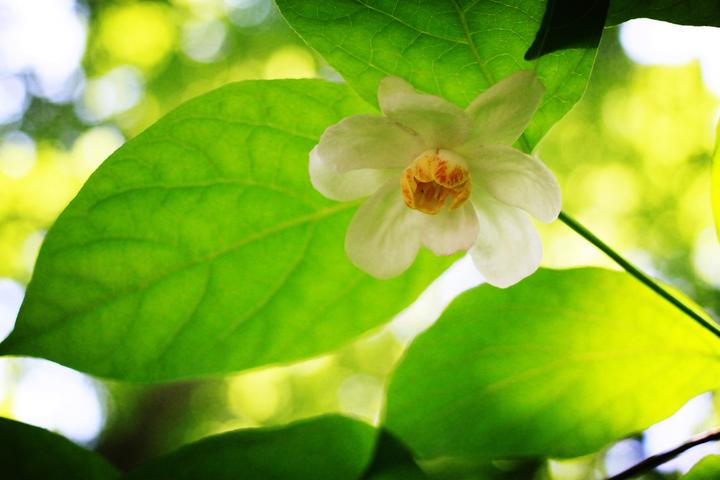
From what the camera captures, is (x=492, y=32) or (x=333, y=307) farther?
(x=333, y=307)

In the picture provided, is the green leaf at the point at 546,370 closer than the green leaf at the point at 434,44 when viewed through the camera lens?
No

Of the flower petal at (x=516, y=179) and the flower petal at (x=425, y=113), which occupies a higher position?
the flower petal at (x=425, y=113)

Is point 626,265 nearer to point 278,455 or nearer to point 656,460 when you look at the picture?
point 656,460

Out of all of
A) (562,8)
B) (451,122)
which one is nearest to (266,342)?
(451,122)

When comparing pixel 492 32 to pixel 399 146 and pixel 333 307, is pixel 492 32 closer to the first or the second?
pixel 399 146

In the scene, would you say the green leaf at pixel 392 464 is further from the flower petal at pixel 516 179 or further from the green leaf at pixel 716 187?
the green leaf at pixel 716 187

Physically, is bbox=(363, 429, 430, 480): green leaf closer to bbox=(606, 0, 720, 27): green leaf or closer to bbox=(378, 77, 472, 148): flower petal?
bbox=(378, 77, 472, 148): flower petal

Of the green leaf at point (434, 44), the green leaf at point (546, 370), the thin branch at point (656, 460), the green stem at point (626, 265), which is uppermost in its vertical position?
the green leaf at point (434, 44)

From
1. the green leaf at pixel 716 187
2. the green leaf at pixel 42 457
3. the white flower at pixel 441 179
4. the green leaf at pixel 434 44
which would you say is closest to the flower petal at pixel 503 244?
the white flower at pixel 441 179
